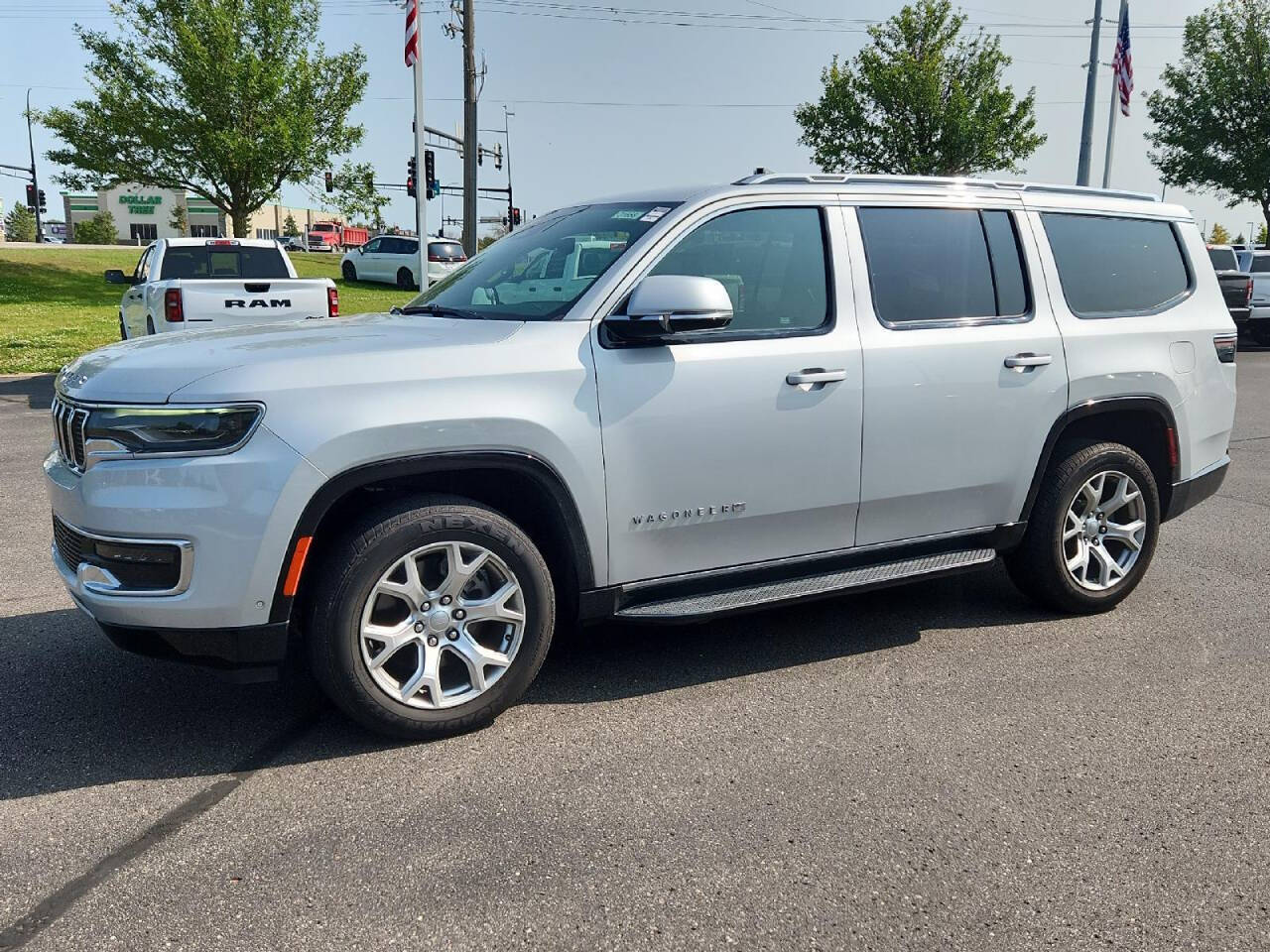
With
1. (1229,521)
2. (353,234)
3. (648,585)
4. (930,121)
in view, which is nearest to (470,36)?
(930,121)

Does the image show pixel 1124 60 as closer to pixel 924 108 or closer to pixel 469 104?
pixel 924 108

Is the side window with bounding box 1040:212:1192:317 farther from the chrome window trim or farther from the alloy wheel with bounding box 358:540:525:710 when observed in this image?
the chrome window trim

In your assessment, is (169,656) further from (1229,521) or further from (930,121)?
(930,121)

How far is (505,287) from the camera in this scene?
4.31 meters

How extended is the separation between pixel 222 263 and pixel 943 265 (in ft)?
36.3

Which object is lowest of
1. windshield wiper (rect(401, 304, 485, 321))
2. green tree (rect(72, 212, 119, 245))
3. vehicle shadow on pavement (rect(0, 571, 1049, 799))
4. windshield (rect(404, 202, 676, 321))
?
vehicle shadow on pavement (rect(0, 571, 1049, 799))

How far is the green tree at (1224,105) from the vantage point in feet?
104

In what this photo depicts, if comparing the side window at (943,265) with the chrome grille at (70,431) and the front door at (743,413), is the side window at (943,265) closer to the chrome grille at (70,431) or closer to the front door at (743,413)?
the front door at (743,413)

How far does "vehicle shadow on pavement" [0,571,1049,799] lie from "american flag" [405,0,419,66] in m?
16.7

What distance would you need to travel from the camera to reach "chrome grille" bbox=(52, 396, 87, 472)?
337cm

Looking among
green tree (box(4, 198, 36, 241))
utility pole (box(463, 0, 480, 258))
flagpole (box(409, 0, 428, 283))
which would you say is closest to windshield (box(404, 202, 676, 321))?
flagpole (box(409, 0, 428, 283))

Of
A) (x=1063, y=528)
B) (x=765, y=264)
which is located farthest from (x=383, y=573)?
(x=1063, y=528)

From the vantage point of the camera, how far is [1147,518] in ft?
16.6

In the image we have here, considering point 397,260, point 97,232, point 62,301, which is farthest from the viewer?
point 97,232
